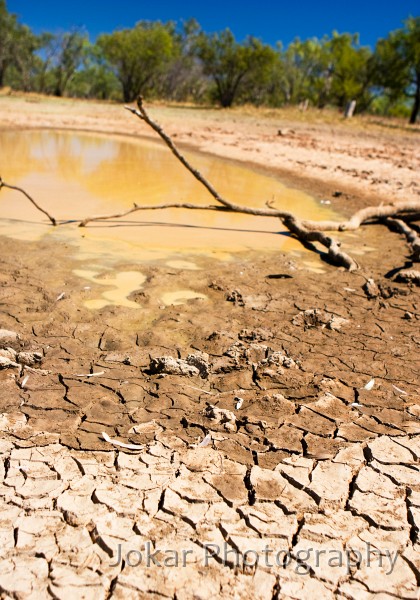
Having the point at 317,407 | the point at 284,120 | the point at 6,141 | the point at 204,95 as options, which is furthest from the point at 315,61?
the point at 317,407

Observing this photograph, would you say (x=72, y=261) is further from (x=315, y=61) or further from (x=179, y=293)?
(x=315, y=61)

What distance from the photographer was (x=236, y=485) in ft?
6.98

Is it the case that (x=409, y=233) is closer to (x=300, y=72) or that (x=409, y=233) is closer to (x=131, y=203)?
(x=131, y=203)

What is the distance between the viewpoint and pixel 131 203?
23.4ft

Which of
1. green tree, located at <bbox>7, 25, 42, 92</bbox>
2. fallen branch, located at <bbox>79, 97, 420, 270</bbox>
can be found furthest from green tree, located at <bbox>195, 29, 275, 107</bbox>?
fallen branch, located at <bbox>79, 97, 420, 270</bbox>

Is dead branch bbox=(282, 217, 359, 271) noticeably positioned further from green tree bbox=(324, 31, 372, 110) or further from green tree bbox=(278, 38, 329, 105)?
green tree bbox=(278, 38, 329, 105)

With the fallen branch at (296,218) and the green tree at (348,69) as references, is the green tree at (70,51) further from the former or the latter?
the fallen branch at (296,218)

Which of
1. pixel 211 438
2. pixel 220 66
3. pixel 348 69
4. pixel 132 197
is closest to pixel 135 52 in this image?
pixel 220 66

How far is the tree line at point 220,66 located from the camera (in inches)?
1131

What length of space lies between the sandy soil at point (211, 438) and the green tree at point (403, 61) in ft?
83.1

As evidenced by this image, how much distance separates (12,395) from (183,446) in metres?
0.94

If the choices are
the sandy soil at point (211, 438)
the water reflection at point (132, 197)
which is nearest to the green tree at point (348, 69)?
the water reflection at point (132, 197)

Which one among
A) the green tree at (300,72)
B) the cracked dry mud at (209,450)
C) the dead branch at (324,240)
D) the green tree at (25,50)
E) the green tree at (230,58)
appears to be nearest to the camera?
the cracked dry mud at (209,450)

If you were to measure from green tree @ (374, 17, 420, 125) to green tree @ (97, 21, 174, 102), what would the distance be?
1340 cm
